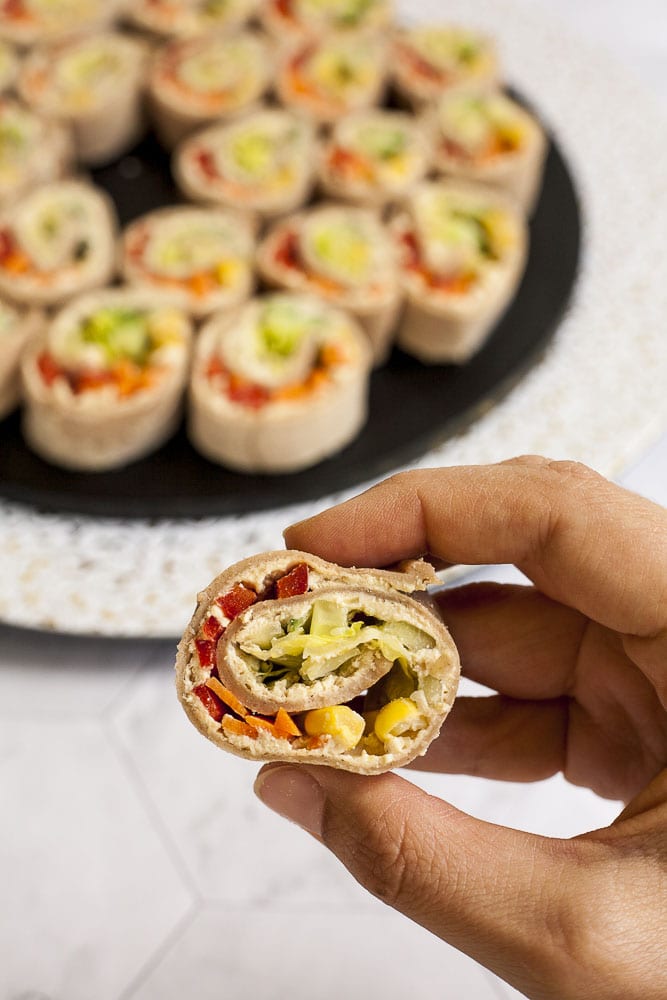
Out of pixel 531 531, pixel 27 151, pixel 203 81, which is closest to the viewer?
pixel 531 531

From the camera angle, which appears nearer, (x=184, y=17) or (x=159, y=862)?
(x=159, y=862)

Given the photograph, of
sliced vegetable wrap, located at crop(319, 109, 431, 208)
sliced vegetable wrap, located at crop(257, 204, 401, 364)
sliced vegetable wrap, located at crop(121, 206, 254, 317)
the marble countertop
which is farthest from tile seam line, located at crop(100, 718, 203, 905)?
sliced vegetable wrap, located at crop(319, 109, 431, 208)

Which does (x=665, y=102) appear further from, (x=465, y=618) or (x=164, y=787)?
(x=164, y=787)

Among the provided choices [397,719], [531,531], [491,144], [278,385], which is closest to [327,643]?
[397,719]

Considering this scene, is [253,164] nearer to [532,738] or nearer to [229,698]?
[532,738]

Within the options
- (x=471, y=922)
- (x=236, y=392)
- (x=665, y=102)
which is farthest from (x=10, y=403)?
(x=665, y=102)

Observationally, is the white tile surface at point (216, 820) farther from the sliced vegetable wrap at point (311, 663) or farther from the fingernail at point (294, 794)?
the sliced vegetable wrap at point (311, 663)

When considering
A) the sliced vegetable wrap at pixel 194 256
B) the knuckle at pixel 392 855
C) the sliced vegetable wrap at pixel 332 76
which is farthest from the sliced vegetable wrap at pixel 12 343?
the knuckle at pixel 392 855
